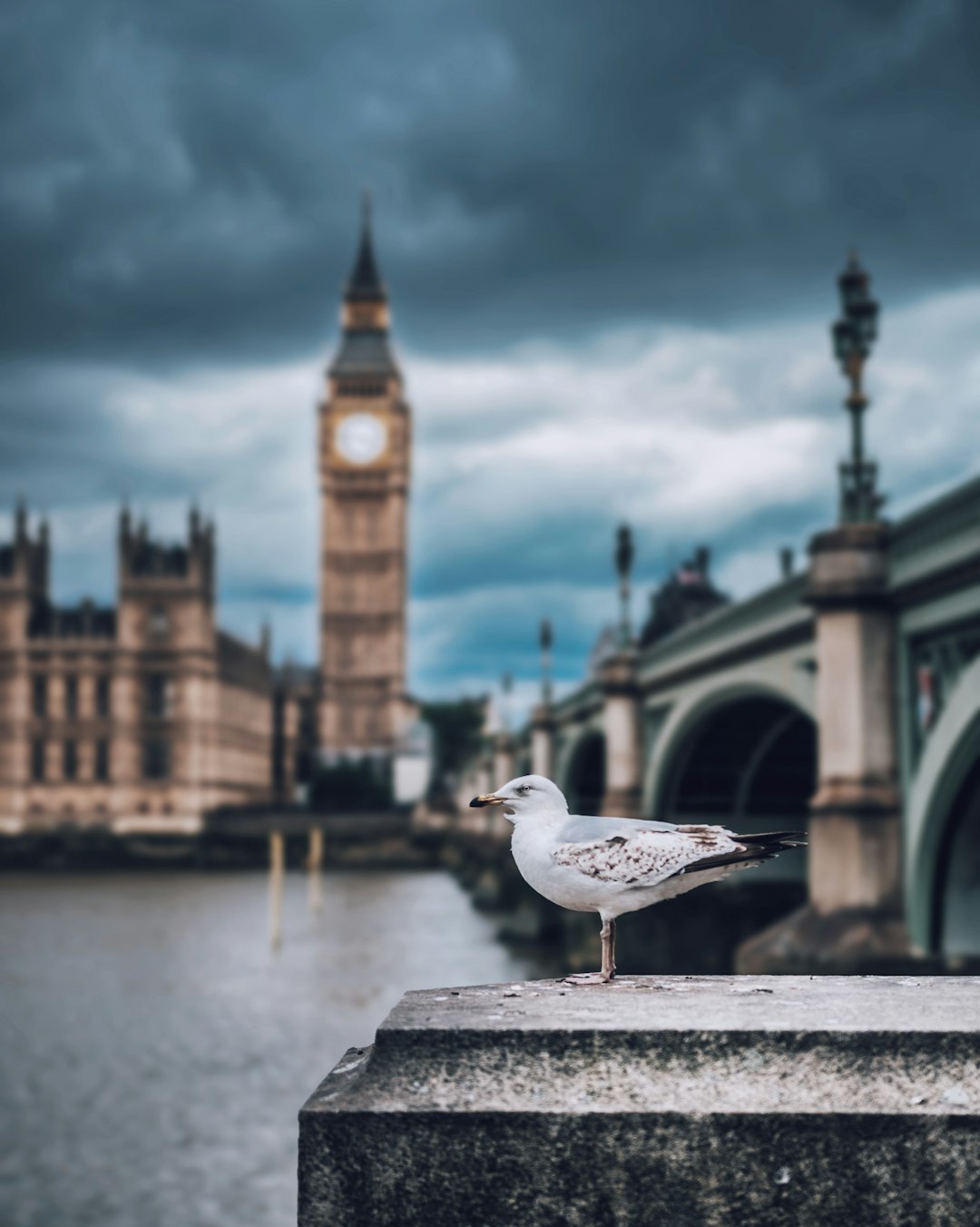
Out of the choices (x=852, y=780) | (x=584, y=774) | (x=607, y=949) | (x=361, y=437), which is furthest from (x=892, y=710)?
(x=361, y=437)

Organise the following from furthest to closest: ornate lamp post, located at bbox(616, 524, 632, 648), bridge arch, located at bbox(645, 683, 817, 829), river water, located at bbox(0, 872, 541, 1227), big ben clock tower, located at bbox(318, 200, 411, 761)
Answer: big ben clock tower, located at bbox(318, 200, 411, 761) → ornate lamp post, located at bbox(616, 524, 632, 648) → bridge arch, located at bbox(645, 683, 817, 829) → river water, located at bbox(0, 872, 541, 1227)

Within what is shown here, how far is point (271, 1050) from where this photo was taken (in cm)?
Result: 2441

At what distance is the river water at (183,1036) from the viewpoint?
51.6ft

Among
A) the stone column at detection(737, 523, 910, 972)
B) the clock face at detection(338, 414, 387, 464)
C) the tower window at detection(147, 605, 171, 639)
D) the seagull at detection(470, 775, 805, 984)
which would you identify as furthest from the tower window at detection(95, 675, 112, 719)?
the seagull at detection(470, 775, 805, 984)

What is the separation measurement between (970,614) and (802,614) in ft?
13.3

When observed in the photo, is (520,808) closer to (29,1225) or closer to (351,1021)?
(29,1225)

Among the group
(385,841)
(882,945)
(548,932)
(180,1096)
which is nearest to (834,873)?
(882,945)

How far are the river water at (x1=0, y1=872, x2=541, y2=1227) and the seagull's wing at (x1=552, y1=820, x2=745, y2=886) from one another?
41.4 feet

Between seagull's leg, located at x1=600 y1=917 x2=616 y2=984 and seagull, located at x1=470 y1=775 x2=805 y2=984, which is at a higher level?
seagull, located at x1=470 y1=775 x2=805 y2=984

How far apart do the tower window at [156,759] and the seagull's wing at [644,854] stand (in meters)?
103

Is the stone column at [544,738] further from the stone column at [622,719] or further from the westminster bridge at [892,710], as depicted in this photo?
the westminster bridge at [892,710]

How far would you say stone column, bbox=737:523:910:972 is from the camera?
46.4ft

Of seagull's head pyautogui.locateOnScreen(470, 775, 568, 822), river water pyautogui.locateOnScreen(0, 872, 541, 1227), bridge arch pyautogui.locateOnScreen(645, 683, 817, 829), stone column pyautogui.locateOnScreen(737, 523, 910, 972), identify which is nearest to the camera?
seagull's head pyautogui.locateOnScreen(470, 775, 568, 822)

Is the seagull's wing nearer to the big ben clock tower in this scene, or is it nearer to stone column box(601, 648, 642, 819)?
stone column box(601, 648, 642, 819)
